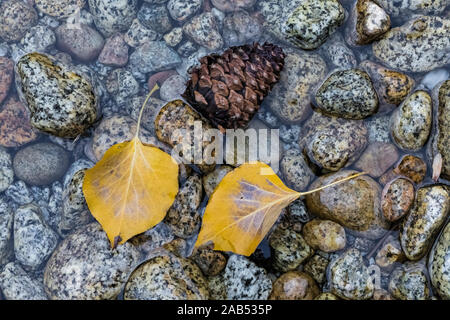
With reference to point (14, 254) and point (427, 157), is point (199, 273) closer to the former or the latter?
point (14, 254)

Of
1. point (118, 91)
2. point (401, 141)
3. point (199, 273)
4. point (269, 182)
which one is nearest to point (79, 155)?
point (118, 91)

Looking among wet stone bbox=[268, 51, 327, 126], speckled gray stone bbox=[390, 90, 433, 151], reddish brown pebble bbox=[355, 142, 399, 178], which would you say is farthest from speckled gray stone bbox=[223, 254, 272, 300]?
speckled gray stone bbox=[390, 90, 433, 151]

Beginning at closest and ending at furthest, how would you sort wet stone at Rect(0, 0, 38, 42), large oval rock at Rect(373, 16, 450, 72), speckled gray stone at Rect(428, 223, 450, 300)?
speckled gray stone at Rect(428, 223, 450, 300)
large oval rock at Rect(373, 16, 450, 72)
wet stone at Rect(0, 0, 38, 42)

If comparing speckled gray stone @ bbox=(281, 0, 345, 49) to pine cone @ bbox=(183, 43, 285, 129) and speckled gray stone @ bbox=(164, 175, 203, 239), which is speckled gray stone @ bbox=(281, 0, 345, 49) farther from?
speckled gray stone @ bbox=(164, 175, 203, 239)

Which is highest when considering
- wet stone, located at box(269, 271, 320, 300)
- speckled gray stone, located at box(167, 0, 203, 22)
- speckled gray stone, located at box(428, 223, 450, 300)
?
speckled gray stone, located at box(167, 0, 203, 22)

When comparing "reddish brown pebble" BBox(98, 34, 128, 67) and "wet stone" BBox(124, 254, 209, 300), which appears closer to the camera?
"wet stone" BBox(124, 254, 209, 300)

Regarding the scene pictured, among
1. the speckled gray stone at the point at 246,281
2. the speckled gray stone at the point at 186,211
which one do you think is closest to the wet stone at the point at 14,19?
the speckled gray stone at the point at 186,211

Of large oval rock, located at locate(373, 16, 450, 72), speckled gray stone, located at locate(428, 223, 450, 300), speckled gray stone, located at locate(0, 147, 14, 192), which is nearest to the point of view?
speckled gray stone, located at locate(428, 223, 450, 300)

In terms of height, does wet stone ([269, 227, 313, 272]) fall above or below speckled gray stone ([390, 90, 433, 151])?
below

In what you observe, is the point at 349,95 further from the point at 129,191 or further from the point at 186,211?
the point at 129,191
